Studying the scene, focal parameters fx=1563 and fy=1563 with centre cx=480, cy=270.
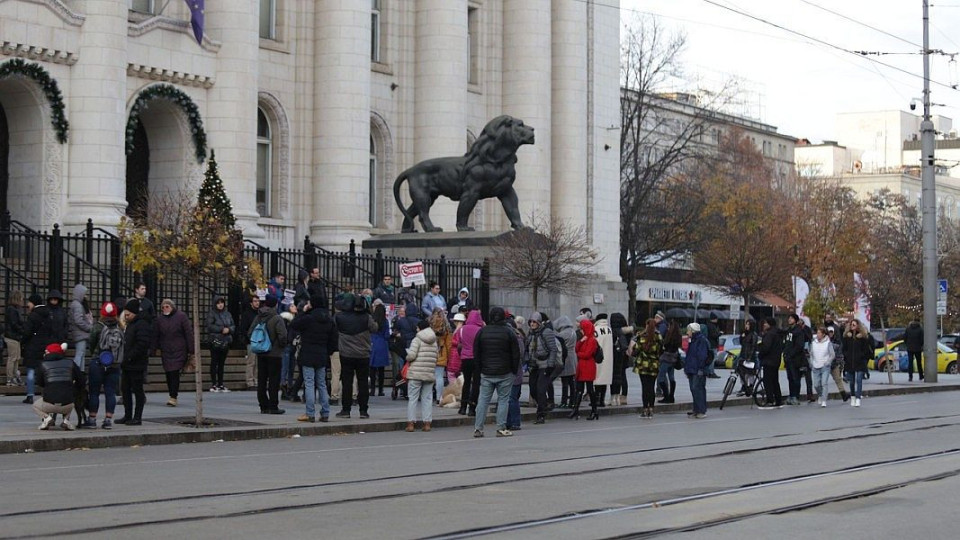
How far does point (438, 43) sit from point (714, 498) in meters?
35.1

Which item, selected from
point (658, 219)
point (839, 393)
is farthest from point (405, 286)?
point (658, 219)

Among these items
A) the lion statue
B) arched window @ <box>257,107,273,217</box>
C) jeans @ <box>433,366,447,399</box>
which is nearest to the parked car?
the lion statue

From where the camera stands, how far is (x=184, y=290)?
3069 centimetres

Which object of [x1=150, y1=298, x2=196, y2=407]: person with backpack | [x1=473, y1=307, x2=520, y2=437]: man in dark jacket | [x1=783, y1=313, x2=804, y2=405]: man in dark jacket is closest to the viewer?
[x1=473, y1=307, x2=520, y2=437]: man in dark jacket

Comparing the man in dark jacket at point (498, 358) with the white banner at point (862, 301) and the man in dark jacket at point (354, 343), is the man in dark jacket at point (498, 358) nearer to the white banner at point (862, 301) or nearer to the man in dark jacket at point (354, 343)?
the man in dark jacket at point (354, 343)

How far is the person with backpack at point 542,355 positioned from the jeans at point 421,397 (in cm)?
278

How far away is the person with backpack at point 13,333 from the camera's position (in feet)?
77.3

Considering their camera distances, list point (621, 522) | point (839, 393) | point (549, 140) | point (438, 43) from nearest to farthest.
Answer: point (621, 522)
point (839, 393)
point (438, 43)
point (549, 140)

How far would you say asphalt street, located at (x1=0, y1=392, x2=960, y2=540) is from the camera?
436 inches

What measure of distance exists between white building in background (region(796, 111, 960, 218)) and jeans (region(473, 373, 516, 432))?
10240cm

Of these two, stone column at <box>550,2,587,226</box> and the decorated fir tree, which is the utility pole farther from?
the decorated fir tree

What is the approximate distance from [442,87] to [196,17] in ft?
35.0

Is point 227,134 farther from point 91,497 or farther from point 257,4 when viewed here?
point 91,497

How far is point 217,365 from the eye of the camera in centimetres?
2792
